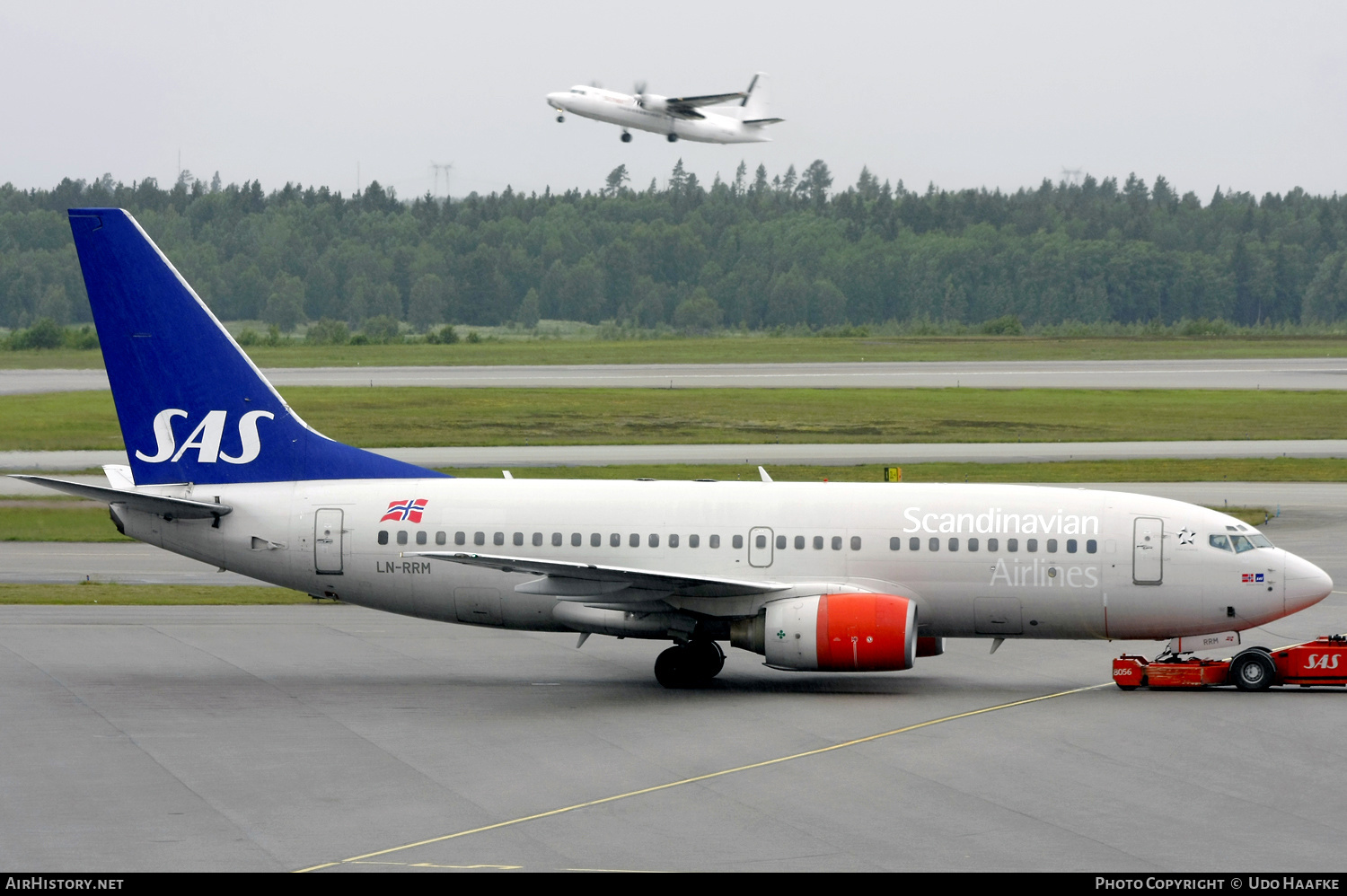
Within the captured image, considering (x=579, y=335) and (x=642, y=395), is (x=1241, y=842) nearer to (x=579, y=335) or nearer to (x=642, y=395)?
(x=642, y=395)

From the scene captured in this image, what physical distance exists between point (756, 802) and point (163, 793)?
7884 mm

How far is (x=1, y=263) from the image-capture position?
626ft

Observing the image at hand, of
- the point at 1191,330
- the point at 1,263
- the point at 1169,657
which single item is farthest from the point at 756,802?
the point at 1,263

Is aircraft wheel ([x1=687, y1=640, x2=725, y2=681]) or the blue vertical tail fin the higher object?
the blue vertical tail fin

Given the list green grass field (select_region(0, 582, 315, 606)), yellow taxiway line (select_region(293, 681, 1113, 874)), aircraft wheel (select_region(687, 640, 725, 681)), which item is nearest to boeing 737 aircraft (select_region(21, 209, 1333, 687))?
aircraft wheel (select_region(687, 640, 725, 681))

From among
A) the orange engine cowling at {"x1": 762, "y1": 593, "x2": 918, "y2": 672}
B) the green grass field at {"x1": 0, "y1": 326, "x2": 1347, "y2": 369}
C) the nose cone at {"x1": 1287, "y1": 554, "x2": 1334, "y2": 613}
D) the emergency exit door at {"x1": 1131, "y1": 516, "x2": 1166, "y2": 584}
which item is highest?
the green grass field at {"x1": 0, "y1": 326, "x2": 1347, "y2": 369}

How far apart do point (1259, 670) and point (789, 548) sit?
8.65m

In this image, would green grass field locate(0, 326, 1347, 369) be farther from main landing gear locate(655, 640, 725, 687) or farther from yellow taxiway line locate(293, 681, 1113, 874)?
yellow taxiway line locate(293, 681, 1113, 874)

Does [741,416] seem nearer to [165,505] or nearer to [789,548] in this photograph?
[789,548]

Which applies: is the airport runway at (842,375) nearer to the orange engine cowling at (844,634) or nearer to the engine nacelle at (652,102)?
the engine nacelle at (652,102)

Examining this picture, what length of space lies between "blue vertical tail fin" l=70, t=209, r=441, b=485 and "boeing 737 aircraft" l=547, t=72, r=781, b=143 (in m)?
82.0

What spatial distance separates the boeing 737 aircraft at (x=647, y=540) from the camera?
2639 cm

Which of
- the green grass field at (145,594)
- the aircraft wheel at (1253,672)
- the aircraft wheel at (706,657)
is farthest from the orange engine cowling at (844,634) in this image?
the green grass field at (145,594)

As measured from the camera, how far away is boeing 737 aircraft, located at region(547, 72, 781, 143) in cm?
10838
